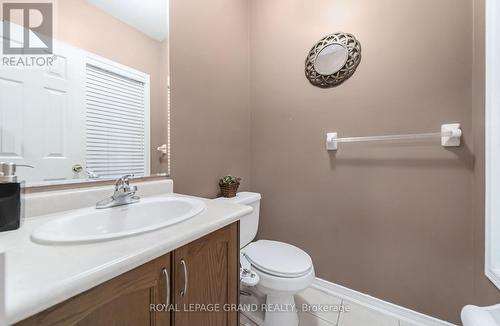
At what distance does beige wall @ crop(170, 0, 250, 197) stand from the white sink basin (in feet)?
0.94

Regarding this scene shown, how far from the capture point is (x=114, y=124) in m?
0.94

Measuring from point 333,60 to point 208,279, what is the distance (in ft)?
4.74

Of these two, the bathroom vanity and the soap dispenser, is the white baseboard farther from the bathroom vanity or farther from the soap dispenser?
the soap dispenser

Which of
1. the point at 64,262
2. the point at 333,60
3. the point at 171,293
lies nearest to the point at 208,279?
the point at 171,293

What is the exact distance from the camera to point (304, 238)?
150 cm

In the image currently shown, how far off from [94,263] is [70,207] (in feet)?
1.76

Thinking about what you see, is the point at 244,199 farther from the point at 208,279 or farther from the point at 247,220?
the point at 208,279

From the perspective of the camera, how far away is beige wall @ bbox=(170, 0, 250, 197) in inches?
47.1

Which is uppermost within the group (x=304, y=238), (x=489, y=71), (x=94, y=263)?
(x=489, y=71)

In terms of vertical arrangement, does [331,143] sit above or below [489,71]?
below

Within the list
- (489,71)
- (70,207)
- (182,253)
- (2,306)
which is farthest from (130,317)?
(489,71)

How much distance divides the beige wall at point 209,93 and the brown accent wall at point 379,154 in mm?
211

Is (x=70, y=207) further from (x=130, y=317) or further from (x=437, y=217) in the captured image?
(x=437, y=217)

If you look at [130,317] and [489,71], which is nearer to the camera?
[130,317]
